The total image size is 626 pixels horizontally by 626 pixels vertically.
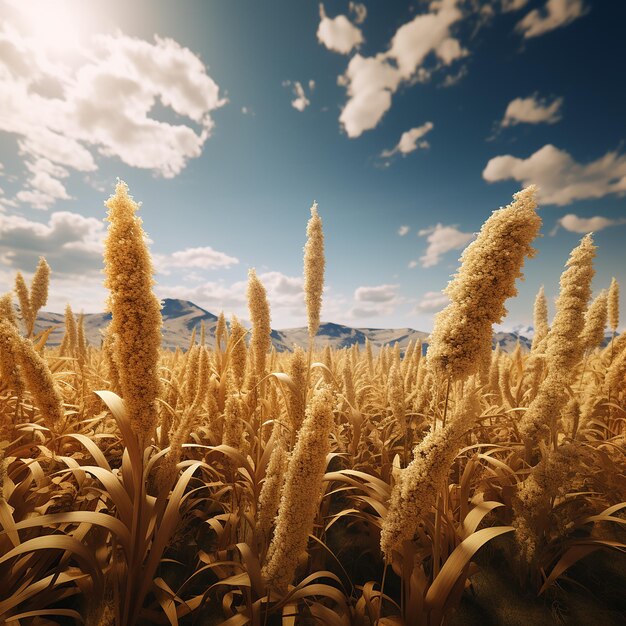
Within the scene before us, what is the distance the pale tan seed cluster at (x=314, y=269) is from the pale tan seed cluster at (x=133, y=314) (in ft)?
6.69

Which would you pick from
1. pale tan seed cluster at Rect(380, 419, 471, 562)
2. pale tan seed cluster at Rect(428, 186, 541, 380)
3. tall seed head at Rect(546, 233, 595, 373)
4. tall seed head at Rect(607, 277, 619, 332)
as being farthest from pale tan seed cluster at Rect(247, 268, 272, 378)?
tall seed head at Rect(607, 277, 619, 332)

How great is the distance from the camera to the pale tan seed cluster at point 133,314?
2.04m

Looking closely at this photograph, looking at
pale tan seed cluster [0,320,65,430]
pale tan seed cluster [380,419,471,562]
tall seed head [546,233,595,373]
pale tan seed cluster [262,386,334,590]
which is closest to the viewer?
pale tan seed cluster [380,419,471,562]

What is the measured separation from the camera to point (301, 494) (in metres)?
1.74

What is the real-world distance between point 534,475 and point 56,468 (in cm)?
484

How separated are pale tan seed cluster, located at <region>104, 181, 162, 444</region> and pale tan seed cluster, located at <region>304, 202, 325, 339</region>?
204 centimetres

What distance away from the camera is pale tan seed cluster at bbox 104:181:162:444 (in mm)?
2043

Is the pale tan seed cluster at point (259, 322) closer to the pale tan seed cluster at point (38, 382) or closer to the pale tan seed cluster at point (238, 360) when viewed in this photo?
the pale tan seed cluster at point (238, 360)

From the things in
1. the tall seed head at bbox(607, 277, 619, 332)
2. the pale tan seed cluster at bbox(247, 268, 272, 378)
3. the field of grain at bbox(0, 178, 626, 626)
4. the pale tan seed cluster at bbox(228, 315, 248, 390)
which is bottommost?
the field of grain at bbox(0, 178, 626, 626)

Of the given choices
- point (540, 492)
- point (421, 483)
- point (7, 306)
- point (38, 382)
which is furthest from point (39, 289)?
point (540, 492)

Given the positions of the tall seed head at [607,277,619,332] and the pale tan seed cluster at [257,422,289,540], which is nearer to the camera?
the pale tan seed cluster at [257,422,289,540]

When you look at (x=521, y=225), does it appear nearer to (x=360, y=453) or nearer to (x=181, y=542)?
(x=360, y=453)

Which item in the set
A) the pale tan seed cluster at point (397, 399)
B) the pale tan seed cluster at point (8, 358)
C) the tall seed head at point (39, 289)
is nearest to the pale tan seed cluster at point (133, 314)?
the pale tan seed cluster at point (8, 358)

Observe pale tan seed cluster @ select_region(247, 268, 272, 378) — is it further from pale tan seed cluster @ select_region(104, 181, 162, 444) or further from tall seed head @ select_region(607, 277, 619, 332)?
tall seed head @ select_region(607, 277, 619, 332)
